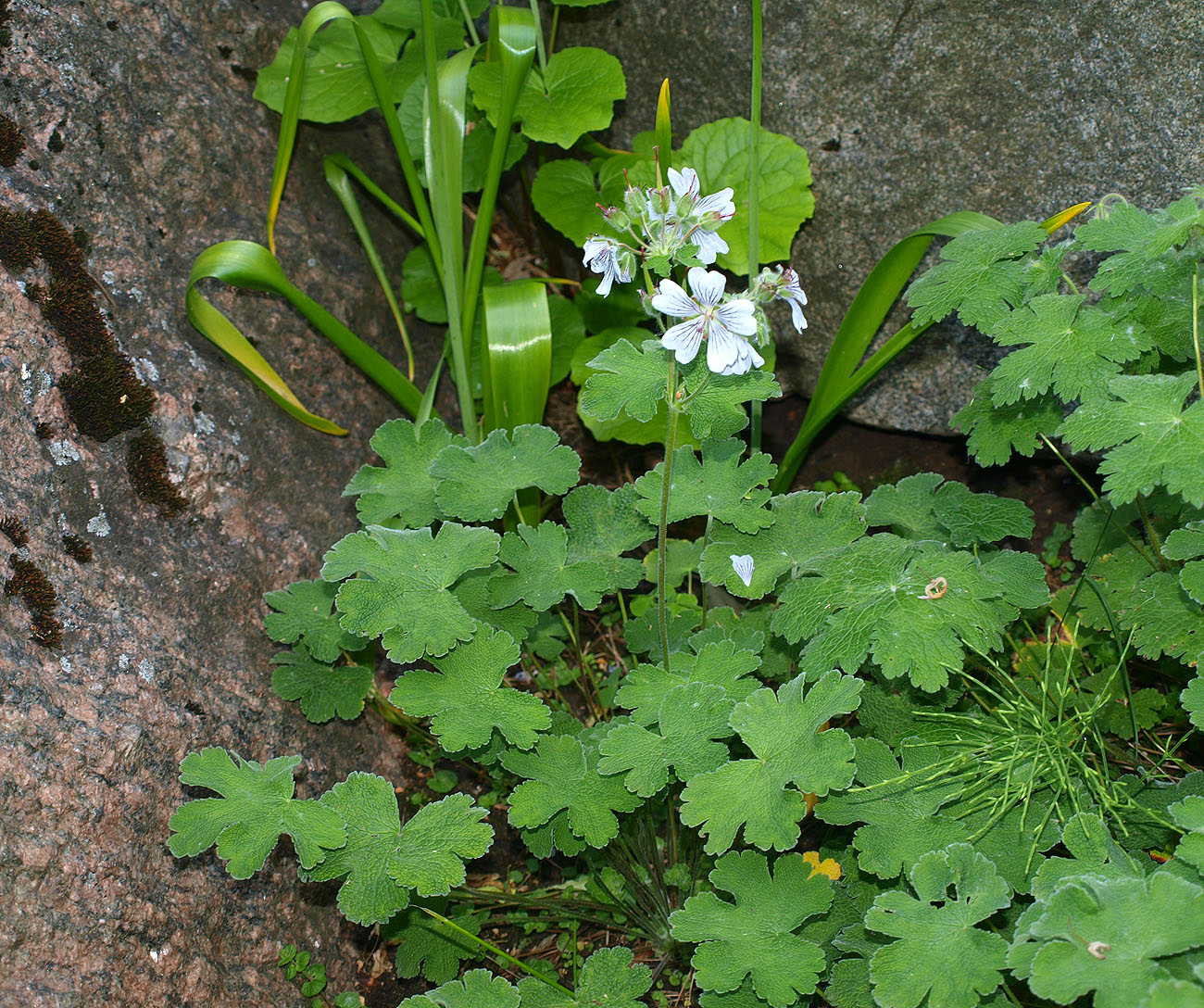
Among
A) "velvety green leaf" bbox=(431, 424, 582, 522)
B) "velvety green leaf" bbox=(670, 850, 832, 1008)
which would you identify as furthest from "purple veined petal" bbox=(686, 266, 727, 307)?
"velvety green leaf" bbox=(670, 850, 832, 1008)

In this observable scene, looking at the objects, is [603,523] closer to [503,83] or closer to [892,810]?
[892,810]

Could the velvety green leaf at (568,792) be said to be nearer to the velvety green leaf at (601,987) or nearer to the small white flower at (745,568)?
the velvety green leaf at (601,987)

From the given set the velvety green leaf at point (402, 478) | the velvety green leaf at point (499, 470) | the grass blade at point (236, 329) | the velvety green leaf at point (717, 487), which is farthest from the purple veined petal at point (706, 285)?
the grass blade at point (236, 329)

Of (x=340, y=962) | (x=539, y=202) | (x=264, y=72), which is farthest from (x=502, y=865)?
(x=264, y=72)

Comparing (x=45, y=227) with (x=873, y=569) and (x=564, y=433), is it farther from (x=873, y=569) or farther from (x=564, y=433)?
(x=873, y=569)

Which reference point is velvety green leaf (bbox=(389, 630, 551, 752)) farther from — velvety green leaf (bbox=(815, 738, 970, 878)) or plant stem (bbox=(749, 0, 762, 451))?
plant stem (bbox=(749, 0, 762, 451))

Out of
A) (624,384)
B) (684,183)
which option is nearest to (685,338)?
(624,384)

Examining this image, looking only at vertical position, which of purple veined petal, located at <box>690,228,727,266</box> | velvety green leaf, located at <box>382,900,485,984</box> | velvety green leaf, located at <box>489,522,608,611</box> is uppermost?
purple veined petal, located at <box>690,228,727,266</box>
